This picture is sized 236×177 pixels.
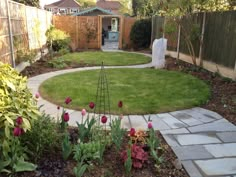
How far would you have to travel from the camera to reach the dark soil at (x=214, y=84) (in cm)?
418

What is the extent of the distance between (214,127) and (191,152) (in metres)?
0.92

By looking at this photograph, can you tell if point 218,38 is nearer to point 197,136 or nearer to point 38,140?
point 197,136

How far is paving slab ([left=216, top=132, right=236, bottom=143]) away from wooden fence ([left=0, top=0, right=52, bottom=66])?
499 cm

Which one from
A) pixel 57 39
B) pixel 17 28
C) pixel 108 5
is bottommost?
pixel 57 39

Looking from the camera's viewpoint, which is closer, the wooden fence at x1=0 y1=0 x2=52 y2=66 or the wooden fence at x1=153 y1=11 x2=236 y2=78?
the wooden fence at x1=0 y1=0 x2=52 y2=66

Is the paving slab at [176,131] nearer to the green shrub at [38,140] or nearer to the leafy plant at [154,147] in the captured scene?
the leafy plant at [154,147]

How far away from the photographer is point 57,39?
37.4 ft

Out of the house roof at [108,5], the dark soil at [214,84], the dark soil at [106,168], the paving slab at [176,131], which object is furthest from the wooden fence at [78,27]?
the house roof at [108,5]

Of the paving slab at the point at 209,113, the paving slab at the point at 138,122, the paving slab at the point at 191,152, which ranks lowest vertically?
the paving slab at the point at 191,152

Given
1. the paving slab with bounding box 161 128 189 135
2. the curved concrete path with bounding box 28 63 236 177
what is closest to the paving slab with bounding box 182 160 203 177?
the curved concrete path with bounding box 28 63 236 177

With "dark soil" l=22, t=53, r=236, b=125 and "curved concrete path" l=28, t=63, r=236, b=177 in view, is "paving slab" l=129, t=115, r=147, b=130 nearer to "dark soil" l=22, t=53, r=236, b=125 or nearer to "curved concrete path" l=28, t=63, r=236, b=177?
"curved concrete path" l=28, t=63, r=236, b=177

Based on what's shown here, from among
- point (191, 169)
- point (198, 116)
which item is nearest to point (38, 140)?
point (191, 169)

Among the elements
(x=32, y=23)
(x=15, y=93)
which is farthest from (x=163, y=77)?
(x=32, y=23)

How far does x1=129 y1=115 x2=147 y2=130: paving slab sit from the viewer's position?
343 centimetres
